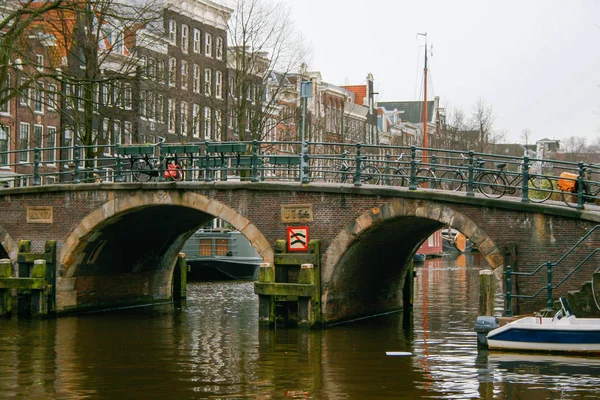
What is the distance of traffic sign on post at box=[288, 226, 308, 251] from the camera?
22.5m

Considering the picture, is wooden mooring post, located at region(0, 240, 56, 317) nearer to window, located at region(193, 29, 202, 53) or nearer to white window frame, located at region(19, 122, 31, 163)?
white window frame, located at region(19, 122, 31, 163)

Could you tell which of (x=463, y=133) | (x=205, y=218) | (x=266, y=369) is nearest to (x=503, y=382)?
(x=266, y=369)

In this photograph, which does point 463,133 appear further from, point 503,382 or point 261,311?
point 503,382

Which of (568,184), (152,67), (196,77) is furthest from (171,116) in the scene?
(568,184)

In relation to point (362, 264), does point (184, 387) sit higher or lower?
lower

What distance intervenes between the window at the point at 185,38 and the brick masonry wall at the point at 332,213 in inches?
875

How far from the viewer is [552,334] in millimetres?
17875

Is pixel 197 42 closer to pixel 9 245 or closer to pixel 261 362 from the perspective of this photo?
pixel 9 245

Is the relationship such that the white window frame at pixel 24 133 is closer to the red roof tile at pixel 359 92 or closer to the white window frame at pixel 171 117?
the white window frame at pixel 171 117

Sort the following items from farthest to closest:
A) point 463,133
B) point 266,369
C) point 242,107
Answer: point 463,133, point 242,107, point 266,369

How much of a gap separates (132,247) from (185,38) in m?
22.6

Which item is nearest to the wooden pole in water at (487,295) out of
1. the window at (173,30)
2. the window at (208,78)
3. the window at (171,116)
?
the window at (171,116)

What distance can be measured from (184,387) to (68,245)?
1042 cm

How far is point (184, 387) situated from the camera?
15.6 metres
